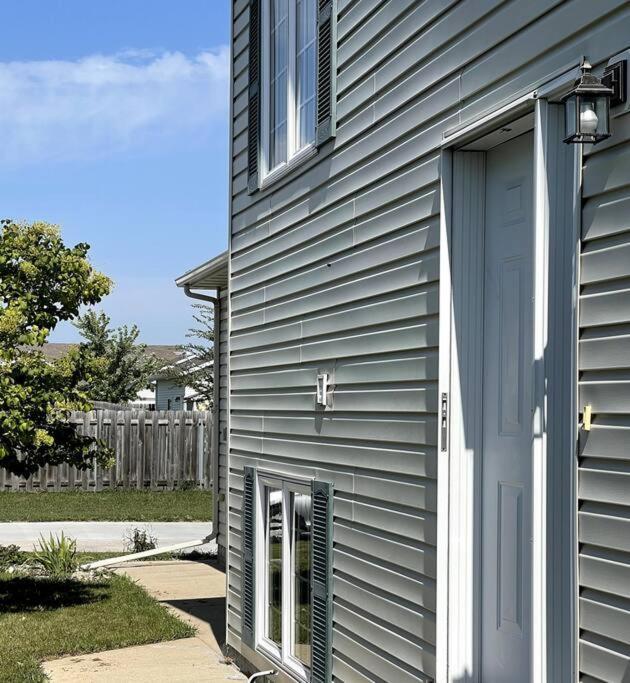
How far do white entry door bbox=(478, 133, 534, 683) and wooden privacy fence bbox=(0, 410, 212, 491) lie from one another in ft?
61.5

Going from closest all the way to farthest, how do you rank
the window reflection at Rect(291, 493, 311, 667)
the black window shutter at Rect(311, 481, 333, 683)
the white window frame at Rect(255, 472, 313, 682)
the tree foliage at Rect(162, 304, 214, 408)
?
the black window shutter at Rect(311, 481, 333, 683) → the window reflection at Rect(291, 493, 311, 667) → the white window frame at Rect(255, 472, 313, 682) → the tree foliage at Rect(162, 304, 214, 408)

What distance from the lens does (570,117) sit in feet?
12.0

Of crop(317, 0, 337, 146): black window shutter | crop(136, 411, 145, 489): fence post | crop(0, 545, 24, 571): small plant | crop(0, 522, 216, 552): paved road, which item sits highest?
crop(317, 0, 337, 146): black window shutter

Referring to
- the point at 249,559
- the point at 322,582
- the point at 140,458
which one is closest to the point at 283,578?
the point at 249,559

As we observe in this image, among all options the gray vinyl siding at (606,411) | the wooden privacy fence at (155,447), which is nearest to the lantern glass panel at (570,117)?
the gray vinyl siding at (606,411)

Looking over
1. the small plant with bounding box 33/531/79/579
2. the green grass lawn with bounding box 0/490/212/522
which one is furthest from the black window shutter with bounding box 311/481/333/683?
the green grass lawn with bounding box 0/490/212/522

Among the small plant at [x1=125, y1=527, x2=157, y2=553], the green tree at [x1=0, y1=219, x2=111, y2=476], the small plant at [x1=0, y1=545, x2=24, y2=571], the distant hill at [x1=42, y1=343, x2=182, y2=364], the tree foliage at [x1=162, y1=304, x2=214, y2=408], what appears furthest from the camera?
the distant hill at [x1=42, y1=343, x2=182, y2=364]

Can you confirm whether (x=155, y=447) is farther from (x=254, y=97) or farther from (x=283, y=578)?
(x=283, y=578)

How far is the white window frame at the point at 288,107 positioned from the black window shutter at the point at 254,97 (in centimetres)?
7

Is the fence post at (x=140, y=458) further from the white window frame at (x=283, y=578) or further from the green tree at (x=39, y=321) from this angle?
the white window frame at (x=283, y=578)

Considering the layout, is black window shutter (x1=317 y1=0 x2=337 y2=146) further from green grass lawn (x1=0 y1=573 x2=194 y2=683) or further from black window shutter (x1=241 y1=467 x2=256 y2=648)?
green grass lawn (x1=0 y1=573 x2=194 y2=683)

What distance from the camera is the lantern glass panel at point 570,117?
361 cm

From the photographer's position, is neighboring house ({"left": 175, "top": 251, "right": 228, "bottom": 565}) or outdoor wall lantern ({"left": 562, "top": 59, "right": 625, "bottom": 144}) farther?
neighboring house ({"left": 175, "top": 251, "right": 228, "bottom": 565})

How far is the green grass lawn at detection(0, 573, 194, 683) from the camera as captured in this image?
8992mm
